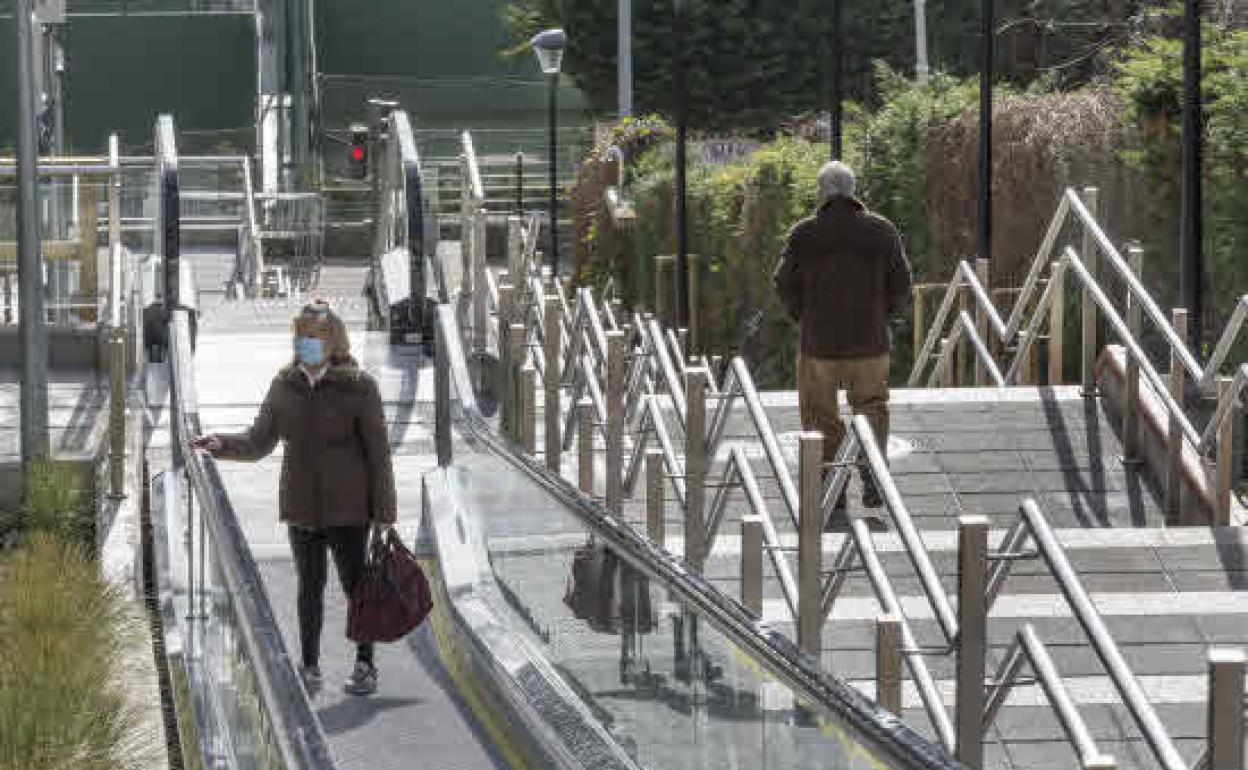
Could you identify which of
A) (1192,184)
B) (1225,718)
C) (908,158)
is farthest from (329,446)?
(908,158)

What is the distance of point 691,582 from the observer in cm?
701

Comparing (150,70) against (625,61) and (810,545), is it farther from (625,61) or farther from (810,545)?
(810,545)

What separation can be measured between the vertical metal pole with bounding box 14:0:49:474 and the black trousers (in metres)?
7.08

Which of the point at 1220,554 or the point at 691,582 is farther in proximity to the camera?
the point at 1220,554

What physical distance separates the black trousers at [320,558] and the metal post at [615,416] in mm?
2445

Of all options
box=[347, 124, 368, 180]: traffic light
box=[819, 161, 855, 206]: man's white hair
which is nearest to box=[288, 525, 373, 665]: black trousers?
box=[819, 161, 855, 206]: man's white hair

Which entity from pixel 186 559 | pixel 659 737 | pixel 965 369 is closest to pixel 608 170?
pixel 965 369

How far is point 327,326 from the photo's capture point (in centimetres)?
957

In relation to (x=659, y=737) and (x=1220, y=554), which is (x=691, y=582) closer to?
(x=659, y=737)

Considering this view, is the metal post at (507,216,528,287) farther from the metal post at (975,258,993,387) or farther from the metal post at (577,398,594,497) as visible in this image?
the metal post at (577,398,594,497)

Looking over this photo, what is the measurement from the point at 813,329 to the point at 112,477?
6.08m

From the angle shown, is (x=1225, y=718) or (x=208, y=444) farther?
(x=208, y=444)

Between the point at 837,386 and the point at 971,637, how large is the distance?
461 cm

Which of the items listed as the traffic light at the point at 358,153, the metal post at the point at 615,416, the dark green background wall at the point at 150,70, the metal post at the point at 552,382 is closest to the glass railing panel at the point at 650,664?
the metal post at the point at 615,416
